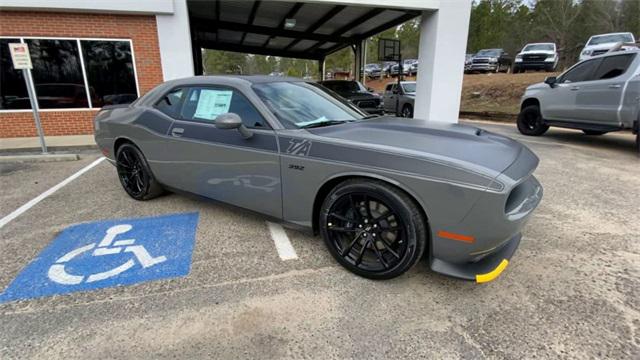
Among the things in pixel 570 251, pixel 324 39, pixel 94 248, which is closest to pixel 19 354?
pixel 94 248

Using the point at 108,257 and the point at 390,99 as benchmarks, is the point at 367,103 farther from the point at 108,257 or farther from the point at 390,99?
the point at 108,257

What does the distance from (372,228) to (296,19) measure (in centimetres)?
1205

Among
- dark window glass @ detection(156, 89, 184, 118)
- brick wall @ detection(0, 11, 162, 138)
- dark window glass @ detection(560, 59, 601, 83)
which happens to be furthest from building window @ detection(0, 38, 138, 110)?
dark window glass @ detection(560, 59, 601, 83)

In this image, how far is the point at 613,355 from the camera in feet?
5.78

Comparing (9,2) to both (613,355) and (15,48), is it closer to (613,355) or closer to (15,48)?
(15,48)

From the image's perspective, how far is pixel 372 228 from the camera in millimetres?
2352

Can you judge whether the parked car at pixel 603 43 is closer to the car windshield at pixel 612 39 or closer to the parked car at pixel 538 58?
the car windshield at pixel 612 39

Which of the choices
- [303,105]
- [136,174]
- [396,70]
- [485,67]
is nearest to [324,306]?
[303,105]

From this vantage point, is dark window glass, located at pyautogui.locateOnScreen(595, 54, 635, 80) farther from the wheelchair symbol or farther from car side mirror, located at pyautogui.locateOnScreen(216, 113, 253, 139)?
the wheelchair symbol

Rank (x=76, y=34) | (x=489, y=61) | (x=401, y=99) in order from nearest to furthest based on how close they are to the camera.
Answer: (x=76, y=34), (x=401, y=99), (x=489, y=61)

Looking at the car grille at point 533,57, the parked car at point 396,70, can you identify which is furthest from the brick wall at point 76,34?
the parked car at point 396,70

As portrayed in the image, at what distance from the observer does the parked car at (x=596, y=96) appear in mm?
6031

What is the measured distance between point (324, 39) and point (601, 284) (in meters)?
15.3

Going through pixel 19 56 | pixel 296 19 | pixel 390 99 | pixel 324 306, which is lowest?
Result: pixel 324 306
